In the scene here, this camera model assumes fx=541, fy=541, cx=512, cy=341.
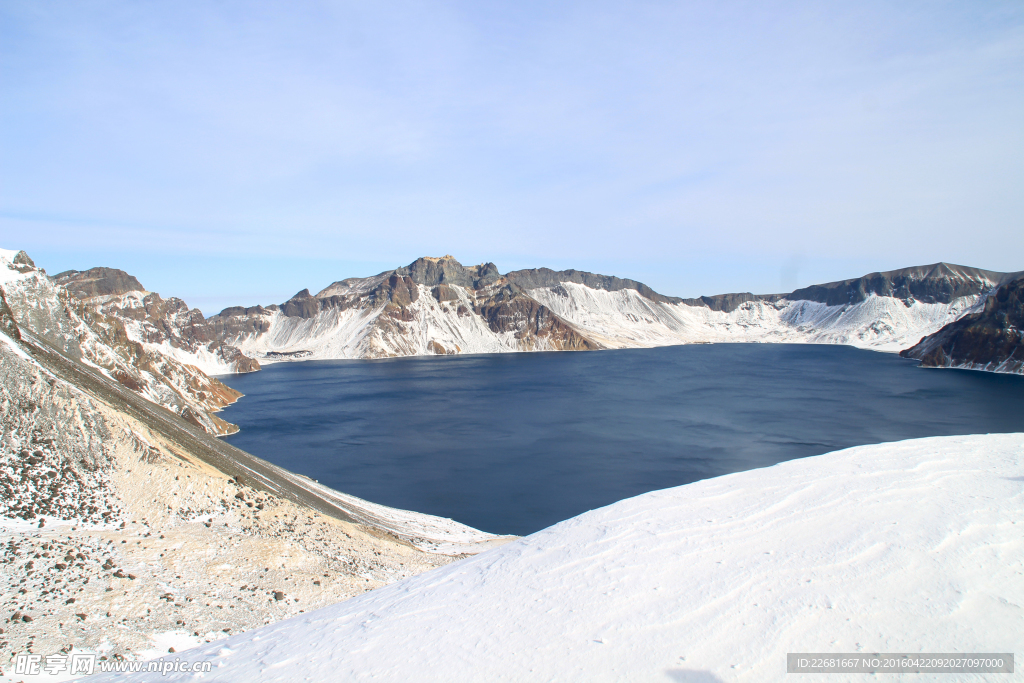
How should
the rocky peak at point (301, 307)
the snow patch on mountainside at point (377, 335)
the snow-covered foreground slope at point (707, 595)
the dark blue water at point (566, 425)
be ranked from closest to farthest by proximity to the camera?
the snow-covered foreground slope at point (707, 595)
the dark blue water at point (566, 425)
the snow patch on mountainside at point (377, 335)
the rocky peak at point (301, 307)

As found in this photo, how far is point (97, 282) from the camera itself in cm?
11675

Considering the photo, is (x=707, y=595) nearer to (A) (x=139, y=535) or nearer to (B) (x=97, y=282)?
(A) (x=139, y=535)

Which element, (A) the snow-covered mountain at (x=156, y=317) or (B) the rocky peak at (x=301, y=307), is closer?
(A) the snow-covered mountain at (x=156, y=317)

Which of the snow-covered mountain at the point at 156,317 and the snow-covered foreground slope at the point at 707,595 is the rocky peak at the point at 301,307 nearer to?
the snow-covered mountain at the point at 156,317

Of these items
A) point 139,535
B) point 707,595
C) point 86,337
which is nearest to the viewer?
point 707,595

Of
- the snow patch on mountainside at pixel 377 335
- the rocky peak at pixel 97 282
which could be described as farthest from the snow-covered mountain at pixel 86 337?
the snow patch on mountainside at pixel 377 335

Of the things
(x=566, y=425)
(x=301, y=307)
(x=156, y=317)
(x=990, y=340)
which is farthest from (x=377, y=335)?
(x=990, y=340)

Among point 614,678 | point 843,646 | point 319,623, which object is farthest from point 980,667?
point 319,623

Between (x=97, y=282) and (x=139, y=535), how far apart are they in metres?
130

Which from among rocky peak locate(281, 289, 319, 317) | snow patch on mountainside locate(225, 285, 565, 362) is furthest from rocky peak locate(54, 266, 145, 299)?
rocky peak locate(281, 289, 319, 317)

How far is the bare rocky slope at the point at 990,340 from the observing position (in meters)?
96.9

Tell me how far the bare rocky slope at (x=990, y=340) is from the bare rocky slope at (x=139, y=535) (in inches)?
4558

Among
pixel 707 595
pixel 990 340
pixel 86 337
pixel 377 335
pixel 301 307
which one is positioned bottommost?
pixel 707 595

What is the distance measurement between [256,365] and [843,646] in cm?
14199
